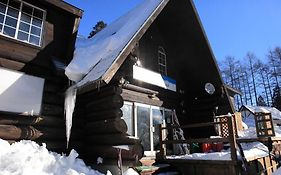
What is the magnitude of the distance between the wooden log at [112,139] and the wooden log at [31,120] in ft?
3.54

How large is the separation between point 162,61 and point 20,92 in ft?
19.6

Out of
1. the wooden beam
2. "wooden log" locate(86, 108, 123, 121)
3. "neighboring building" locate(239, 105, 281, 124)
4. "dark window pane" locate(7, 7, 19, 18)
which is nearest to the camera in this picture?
"wooden log" locate(86, 108, 123, 121)

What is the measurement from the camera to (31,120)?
632 cm

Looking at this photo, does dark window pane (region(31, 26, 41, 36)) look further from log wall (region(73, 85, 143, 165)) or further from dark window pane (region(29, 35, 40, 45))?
log wall (region(73, 85, 143, 165))

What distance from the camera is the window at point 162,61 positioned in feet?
33.4

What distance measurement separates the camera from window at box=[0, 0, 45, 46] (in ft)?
A: 21.3

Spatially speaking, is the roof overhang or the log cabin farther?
the roof overhang

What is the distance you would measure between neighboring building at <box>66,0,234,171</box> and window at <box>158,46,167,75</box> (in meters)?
0.04

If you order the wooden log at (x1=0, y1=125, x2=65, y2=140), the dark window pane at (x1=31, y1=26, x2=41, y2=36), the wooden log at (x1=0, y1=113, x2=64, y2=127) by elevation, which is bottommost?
the wooden log at (x1=0, y1=125, x2=65, y2=140)

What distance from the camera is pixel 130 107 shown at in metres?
8.03

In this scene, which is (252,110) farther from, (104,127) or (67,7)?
(67,7)

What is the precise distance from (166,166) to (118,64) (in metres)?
3.65

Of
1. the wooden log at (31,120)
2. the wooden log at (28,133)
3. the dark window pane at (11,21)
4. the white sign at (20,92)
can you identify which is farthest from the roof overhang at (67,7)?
the wooden log at (28,133)

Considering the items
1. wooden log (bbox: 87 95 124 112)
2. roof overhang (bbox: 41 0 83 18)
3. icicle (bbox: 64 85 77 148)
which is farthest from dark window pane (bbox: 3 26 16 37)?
wooden log (bbox: 87 95 124 112)
